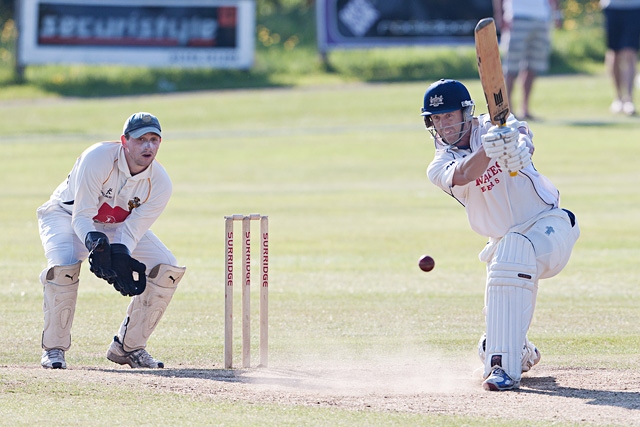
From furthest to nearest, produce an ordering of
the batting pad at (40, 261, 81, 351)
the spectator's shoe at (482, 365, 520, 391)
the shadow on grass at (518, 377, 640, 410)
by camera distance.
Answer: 1. the batting pad at (40, 261, 81, 351)
2. the spectator's shoe at (482, 365, 520, 391)
3. the shadow on grass at (518, 377, 640, 410)

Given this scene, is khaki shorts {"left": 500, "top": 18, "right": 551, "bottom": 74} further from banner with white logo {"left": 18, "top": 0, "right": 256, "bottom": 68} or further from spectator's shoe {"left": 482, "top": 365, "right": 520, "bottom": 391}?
spectator's shoe {"left": 482, "top": 365, "right": 520, "bottom": 391}

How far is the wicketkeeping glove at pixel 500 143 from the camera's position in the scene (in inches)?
223

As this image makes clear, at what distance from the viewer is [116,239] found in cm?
676

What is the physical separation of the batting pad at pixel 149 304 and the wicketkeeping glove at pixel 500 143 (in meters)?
2.12

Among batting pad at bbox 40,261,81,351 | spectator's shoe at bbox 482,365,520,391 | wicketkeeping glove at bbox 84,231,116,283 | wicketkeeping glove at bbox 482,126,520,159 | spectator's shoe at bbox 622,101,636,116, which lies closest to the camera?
wicketkeeping glove at bbox 482,126,520,159

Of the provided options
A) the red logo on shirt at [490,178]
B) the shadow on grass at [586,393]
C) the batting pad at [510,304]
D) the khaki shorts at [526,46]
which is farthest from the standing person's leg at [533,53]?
the batting pad at [510,304]

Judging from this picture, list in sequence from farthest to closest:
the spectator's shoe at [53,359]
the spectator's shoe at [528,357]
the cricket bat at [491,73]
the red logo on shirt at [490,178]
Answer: the spectator's shoe at [53,359]
the spectator's shoe at [528,357]
the red logo on shirt at [490,178]
the cricket bat at [491,73]

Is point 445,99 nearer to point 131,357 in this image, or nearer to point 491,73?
point 491,73

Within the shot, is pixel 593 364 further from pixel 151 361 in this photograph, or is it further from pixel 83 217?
pixel 83 217

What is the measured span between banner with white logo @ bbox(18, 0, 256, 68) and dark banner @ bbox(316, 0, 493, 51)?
1.56m

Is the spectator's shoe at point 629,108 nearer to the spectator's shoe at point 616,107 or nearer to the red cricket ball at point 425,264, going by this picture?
the spectator's shoe at point 616,107

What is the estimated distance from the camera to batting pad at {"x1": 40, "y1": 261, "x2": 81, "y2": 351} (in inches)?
262

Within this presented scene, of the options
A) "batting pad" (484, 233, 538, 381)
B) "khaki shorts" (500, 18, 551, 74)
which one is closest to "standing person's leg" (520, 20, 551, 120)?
"khaki shorts" (500, 18, 551, 74)

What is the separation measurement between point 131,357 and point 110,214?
2.80 feet
